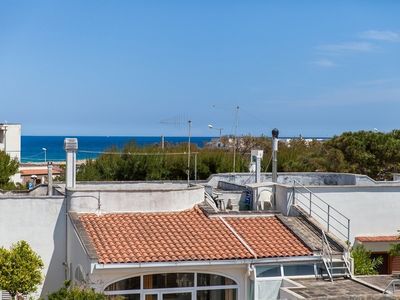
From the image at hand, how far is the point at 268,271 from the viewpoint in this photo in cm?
2028

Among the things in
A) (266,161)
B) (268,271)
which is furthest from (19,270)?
(266,161)

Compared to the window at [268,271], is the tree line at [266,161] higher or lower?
higher

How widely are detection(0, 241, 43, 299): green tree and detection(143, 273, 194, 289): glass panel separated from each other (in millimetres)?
3469

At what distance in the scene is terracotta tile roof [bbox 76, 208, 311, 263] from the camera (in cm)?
1958

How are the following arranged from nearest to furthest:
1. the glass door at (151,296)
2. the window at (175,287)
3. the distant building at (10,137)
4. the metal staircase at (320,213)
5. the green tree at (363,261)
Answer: the window at (175,287) → the glass door at (151,296) → the green tree at (363,261) → the metal staircase at (320,213) → the distant building at (10,137)

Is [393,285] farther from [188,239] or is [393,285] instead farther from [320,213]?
[188,239]

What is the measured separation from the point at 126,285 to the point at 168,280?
1.22 m

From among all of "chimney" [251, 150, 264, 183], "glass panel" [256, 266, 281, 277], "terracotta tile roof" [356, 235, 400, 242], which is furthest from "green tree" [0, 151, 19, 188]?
"glass panel" [256, 266, 281, 277]

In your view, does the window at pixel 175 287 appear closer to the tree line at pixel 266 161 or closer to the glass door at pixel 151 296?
the glass door at pixel 151 296

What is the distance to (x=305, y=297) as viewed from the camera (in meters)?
18.1

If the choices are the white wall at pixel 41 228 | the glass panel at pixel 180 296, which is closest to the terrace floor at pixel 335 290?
the glass panel at pixel 180 296

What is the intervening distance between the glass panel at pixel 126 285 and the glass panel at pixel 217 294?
190cm

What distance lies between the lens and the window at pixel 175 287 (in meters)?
19.3

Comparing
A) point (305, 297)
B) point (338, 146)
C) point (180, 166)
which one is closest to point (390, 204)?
point (305, 297)
